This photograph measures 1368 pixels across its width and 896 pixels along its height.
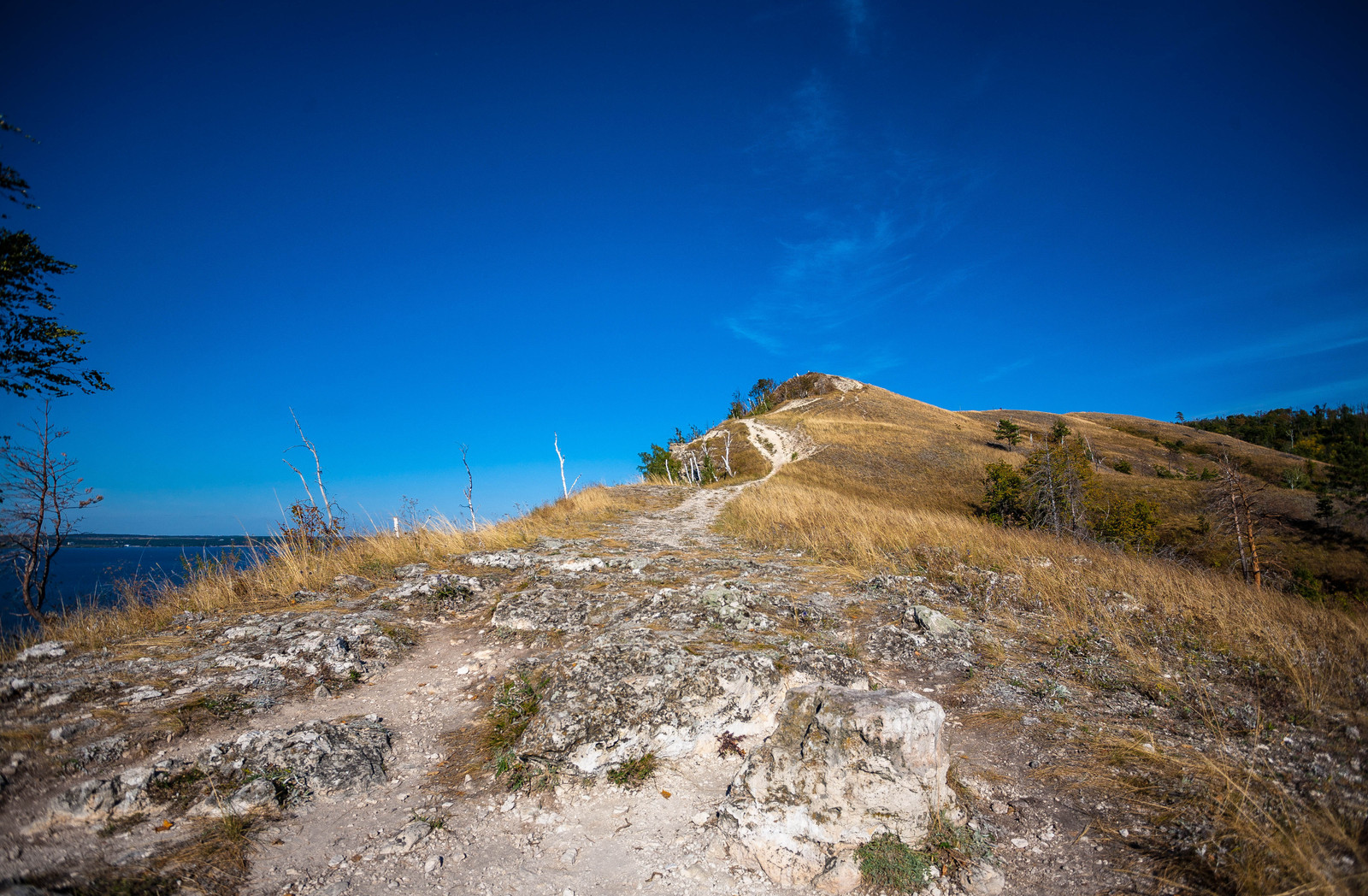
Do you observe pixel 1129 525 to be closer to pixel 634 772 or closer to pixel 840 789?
pixel 840 789

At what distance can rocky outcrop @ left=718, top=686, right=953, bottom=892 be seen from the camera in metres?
3.26

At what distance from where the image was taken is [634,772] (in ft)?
13.0

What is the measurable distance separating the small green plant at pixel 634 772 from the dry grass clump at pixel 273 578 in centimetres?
553

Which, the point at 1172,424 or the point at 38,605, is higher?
the point at 1172,424

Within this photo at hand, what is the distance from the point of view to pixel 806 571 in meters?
9.19

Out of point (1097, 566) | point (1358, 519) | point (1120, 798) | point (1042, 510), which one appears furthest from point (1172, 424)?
point (1120, 798)

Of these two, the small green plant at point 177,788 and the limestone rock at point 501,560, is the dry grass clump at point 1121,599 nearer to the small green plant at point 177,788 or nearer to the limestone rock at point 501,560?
the limestone rock at point 501,560

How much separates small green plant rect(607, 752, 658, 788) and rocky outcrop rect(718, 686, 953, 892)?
708 mm

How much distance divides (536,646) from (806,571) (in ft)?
16.6

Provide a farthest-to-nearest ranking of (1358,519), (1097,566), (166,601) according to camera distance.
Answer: (1358,519) < (1097,566) < (166,601)

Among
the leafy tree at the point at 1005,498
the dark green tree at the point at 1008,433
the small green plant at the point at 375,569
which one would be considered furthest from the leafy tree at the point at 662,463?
the dark green tree at the point at 1008,433

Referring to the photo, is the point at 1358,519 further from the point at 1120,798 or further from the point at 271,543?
the point at 271,543

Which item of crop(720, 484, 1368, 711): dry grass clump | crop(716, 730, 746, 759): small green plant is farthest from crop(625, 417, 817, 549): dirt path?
crop(716, 730, 746, 759): small green plant

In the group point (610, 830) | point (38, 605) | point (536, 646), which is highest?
point (38, 605)
